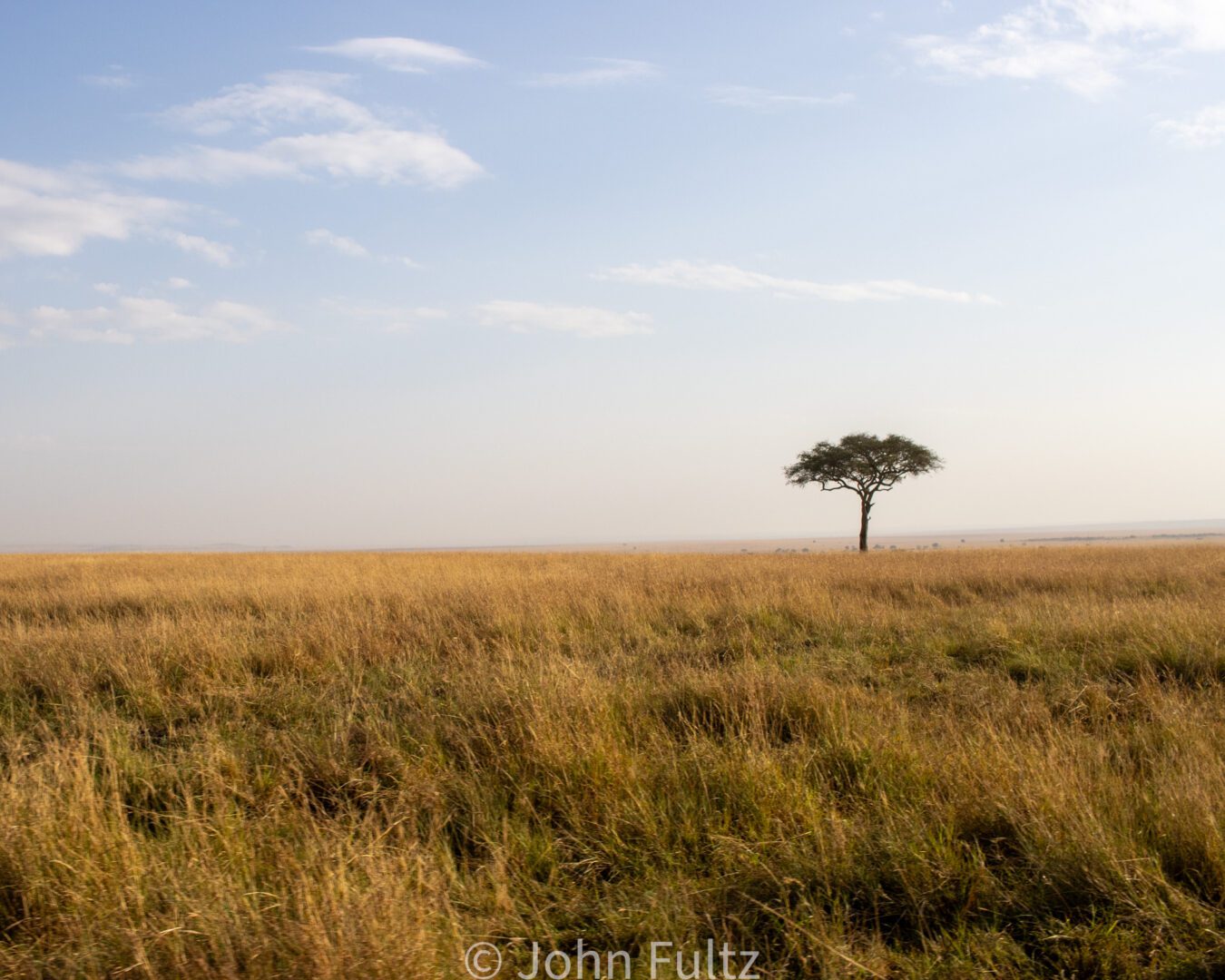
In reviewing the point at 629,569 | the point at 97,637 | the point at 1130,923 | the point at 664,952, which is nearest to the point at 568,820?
the point at 664,952

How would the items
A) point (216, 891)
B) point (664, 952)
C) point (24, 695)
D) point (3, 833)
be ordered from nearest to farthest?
point (664, 952) → point (216, 891) → point (3, 833) → point (24, 695)

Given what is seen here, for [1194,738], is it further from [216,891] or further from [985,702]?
[216,891]

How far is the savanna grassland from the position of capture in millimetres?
3000

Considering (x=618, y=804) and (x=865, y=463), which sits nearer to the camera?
(x=618, y=804)

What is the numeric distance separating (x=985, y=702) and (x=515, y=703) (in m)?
3.70

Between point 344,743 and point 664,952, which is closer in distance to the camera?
point 664,952

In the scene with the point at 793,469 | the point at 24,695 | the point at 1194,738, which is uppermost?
the point at 793,469

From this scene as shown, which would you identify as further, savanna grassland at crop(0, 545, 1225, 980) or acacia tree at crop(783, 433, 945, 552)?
acacia tree at crop(783, 433, 945, 552)

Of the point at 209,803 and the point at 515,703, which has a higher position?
the point at 515,703

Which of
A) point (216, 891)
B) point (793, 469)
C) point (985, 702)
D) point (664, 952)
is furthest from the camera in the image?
point (793, 469)

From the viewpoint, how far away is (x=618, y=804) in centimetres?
411

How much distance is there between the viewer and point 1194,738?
4.70 metres

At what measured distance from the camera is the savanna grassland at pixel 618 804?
300 cm

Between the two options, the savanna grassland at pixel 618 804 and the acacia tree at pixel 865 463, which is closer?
the savanna grassland at pixel 618 804
